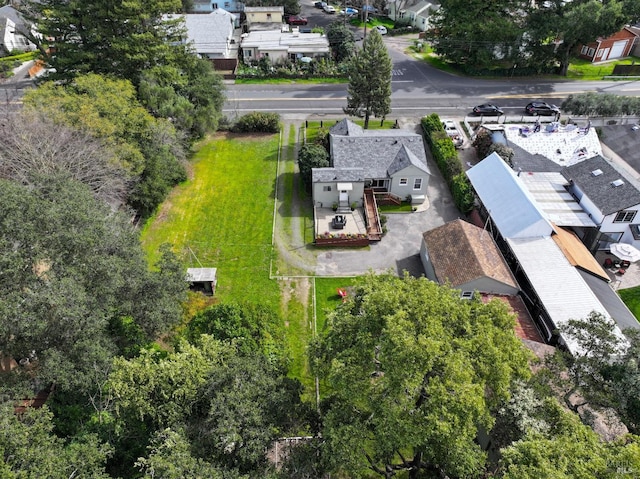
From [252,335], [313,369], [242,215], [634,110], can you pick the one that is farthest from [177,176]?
[634,110]

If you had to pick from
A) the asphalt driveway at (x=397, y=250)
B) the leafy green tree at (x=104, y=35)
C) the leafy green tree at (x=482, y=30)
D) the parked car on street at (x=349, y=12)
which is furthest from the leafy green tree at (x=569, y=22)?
the leafy green tree at (x=104, y=35)

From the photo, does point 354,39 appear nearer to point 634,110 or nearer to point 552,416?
Result: point 634,110

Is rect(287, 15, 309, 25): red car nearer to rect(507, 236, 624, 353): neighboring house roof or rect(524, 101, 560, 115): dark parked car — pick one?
rect(524, 101, 560, 115): dark parked car

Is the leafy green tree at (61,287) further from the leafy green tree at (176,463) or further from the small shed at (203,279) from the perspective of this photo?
the small shed at (203,279)

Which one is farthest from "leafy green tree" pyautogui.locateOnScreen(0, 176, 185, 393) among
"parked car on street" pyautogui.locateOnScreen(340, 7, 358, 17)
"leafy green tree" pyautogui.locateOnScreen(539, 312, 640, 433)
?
"parked car on street" pyautogui.locateOnScreen(340, 7, 358, 17)

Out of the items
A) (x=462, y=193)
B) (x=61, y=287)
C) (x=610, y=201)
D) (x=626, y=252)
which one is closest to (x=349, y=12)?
(x=462, y=193)
